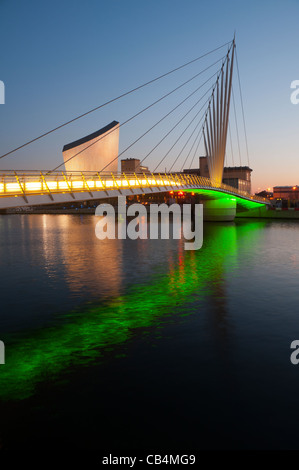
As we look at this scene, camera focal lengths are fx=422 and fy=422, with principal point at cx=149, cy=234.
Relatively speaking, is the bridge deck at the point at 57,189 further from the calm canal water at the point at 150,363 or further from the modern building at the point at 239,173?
→ the modern building at the point at 239,173

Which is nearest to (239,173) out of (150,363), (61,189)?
(61,189)

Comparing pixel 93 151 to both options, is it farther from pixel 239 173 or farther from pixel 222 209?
pixel 239 173

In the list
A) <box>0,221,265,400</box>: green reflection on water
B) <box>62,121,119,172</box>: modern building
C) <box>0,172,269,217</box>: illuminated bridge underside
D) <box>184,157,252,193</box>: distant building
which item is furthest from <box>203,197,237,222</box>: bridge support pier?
<box>184,157,252,193</box>: distant building

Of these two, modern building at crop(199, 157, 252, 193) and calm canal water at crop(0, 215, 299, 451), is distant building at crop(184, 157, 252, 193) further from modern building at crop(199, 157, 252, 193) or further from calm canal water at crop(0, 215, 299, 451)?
calm canal water at crop(0, 215, 299, 451)

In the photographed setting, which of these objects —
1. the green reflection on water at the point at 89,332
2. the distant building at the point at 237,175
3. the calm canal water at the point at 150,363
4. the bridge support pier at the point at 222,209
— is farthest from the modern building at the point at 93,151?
the distant building at the point at 237,175

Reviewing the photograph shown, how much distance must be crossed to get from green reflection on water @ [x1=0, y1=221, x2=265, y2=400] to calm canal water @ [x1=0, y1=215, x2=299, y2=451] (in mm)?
40

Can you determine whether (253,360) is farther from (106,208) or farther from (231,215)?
(106,208)

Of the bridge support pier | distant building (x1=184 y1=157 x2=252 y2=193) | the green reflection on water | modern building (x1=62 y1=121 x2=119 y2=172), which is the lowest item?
the green reflection on water

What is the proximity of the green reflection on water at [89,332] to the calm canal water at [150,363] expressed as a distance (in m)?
0.04

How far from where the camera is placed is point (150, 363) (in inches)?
370

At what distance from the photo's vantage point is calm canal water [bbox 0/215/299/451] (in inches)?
262

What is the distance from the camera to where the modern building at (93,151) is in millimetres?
37375

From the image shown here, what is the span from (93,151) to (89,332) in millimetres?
29096
